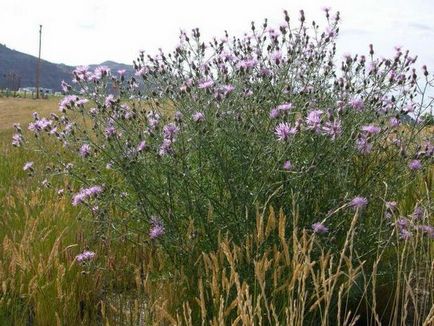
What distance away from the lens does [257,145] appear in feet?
10.1

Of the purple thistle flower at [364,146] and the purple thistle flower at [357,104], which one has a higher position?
the purple thistle flower at [357,104]

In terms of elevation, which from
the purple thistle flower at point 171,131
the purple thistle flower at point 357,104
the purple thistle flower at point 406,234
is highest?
the purple thistle flower at point 357,104

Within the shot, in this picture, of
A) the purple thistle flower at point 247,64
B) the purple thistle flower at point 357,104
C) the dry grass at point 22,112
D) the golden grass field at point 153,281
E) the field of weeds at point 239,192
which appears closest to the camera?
the golden grass field at point 153,281

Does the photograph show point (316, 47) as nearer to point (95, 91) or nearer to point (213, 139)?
point (213, 139)

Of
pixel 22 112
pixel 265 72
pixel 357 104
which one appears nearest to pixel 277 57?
pixel 265 72

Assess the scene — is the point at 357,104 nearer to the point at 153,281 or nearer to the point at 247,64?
the point at 247,64

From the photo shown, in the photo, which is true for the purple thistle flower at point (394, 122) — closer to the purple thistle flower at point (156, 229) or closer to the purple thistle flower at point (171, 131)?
the purple thistle flower at point (171, 131)

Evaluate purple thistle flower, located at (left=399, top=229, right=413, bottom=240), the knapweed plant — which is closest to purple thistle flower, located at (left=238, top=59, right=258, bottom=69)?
the knapweed plant

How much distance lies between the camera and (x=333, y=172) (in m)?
3.02

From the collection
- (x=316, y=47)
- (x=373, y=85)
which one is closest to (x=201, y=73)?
(x=316, y=47)

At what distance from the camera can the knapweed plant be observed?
111 inches

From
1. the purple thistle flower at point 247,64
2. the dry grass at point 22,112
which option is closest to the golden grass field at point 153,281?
the purple thistle flower at point 247,64

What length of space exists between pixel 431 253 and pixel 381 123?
79 cm

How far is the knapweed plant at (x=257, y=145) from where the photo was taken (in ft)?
9.27
